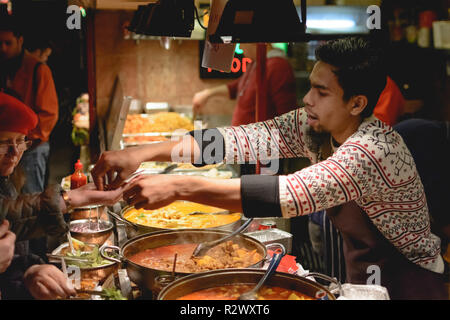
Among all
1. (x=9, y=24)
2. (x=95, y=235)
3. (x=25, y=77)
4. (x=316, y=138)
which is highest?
(x=9, y=24)

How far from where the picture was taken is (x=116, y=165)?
2.05 metres

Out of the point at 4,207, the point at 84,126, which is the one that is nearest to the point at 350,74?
the point at 4,207

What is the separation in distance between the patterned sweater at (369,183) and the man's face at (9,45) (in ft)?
12.5

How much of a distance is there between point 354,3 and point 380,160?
202 inches

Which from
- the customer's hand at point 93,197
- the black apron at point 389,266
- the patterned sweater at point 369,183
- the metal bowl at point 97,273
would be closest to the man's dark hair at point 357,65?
the patterned sweater at point 369,183

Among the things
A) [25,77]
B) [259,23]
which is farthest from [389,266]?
[25,77]

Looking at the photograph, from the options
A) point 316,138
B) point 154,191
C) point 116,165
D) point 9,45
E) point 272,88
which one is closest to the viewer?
point 154,191

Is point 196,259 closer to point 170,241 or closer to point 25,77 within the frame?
point 170,241

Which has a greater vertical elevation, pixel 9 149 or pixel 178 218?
pixel 9 149

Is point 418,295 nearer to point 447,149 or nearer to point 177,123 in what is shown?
point 447,149

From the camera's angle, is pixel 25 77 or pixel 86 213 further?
pixel 25 77

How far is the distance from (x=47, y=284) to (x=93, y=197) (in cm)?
45

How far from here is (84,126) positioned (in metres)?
6.80

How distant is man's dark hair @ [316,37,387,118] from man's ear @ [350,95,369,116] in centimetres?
2
